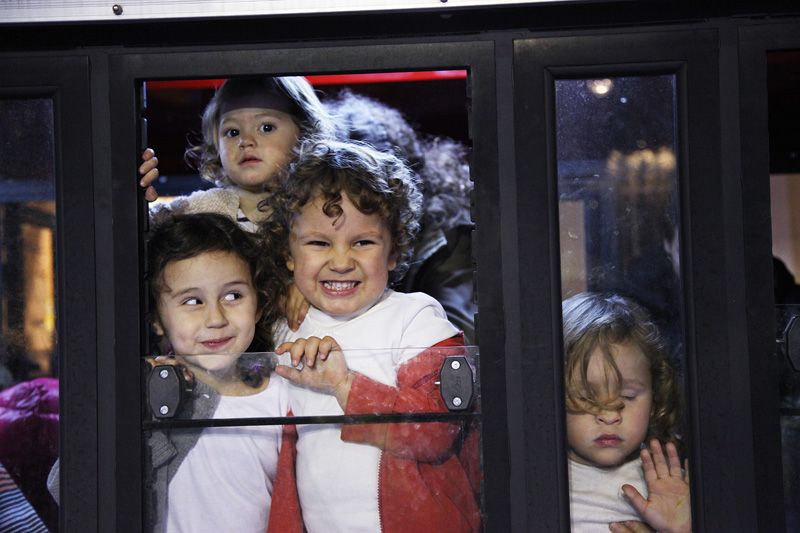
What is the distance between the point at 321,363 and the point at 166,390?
0.90 ft

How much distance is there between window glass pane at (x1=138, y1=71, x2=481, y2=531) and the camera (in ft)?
4.97

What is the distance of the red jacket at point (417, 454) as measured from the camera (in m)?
1.51

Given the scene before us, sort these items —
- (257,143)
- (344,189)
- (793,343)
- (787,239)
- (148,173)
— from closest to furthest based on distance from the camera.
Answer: (793,343) → (148,173) → (344,189) → (257,143) → (787,239)

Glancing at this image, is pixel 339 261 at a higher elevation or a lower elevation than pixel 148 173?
lower

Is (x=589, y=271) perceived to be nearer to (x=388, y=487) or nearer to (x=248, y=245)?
(x=388, y=487)

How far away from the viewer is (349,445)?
5.04ft

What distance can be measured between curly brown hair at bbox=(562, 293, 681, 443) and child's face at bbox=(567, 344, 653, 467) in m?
0.01

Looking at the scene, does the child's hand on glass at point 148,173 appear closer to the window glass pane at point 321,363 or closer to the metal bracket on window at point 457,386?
the window glass pane at point 321,363

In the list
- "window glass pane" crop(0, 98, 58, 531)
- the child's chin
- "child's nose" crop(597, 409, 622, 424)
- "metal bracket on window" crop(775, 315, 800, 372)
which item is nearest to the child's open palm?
"child's nose" crop(597, 409, 622, 424)

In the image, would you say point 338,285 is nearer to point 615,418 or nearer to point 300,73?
point 300,73

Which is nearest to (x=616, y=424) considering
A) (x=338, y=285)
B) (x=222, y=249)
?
(x=338, y=285)

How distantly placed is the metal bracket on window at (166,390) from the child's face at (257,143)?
0.52 metres

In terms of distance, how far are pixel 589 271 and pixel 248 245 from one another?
67 centimetres

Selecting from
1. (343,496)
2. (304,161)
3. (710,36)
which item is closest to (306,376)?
(343,496)
